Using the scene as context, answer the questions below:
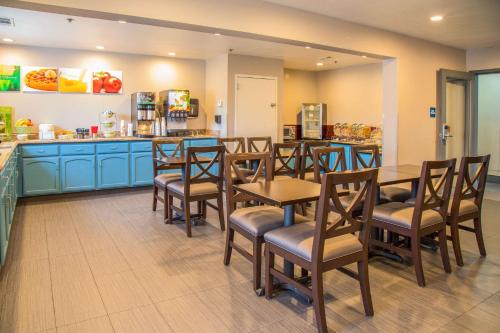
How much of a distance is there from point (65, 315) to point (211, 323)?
36.8 inches

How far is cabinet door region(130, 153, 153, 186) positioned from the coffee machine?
0.44 m

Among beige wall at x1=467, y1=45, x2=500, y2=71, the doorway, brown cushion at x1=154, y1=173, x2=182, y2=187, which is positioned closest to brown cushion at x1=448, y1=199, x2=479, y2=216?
brown cushion at x1=154, y1=173, x2=182, y2=187

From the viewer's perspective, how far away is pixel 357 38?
16.2 feet

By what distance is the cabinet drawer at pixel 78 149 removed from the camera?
18.6ft

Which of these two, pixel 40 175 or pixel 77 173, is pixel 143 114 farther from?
pixel 40 175

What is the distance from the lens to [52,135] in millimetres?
5930

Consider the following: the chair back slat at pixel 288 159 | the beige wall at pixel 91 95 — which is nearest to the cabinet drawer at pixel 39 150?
the beige wall at pixel 91 95

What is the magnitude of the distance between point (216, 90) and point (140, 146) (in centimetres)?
186

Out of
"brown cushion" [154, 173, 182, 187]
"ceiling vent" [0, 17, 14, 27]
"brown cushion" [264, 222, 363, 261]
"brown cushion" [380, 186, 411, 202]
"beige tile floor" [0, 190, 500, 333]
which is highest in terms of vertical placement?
"ceiling vent" [0, 17, 14, 27]

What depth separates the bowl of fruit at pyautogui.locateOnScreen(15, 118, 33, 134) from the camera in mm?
5789

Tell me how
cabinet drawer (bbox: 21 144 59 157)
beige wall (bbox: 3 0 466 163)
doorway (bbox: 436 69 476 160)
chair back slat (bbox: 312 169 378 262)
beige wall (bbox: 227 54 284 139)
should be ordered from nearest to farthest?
1. chair back slat (bbox: 312 169 378 262)
2. beige wall (bbox: 3 0 466 163)
3. cabinet drawer (bbox: 21 144 59 157)
4. doorway (bbox: 436 69 476 160)
5. beige wall (bbox: 227 54 284 139)

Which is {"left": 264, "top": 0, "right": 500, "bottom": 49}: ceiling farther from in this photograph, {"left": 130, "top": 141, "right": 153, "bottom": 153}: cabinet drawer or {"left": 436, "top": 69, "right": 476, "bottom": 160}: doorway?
{"left": 130, "top": 141, "right": 153, "bottom": 153}: cabinet drawer

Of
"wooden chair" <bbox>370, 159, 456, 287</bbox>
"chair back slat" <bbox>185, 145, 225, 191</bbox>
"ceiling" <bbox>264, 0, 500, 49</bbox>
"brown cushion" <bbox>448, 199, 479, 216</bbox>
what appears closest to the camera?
"wooden chair" <bbox>370, 159, 456, 287</bbox>

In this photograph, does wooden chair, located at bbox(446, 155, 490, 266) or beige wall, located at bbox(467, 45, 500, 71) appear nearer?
wooden chair, located at bbox(446, 155, 490, 266)
